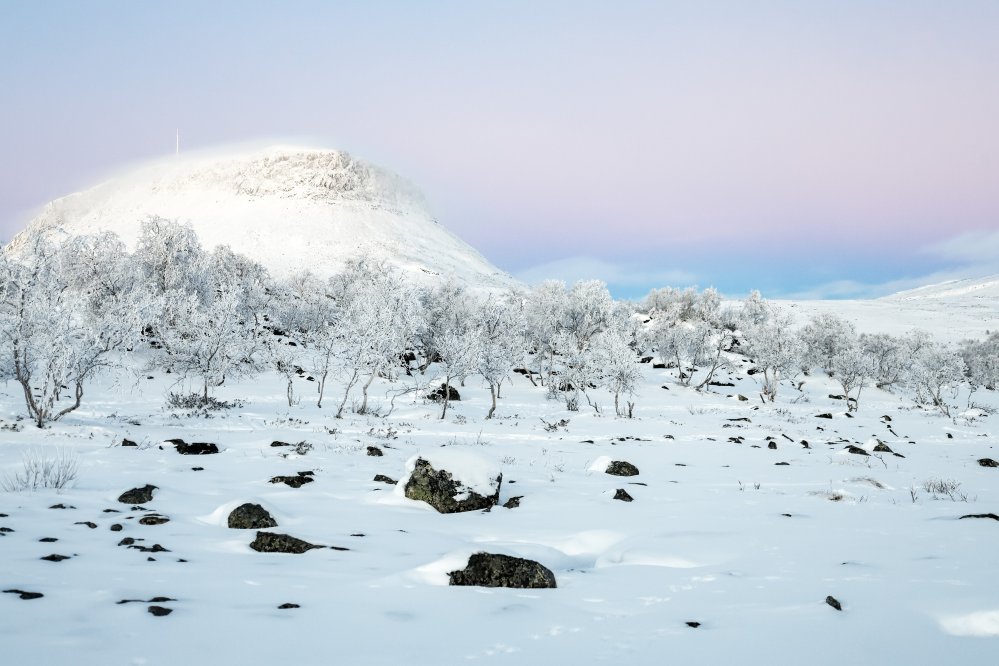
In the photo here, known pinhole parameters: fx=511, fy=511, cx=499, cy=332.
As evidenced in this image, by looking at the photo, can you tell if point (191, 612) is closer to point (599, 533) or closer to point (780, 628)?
point (780, 628)

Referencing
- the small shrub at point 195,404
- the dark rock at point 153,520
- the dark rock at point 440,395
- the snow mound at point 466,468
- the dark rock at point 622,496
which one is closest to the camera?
the dark rock at point 153,520

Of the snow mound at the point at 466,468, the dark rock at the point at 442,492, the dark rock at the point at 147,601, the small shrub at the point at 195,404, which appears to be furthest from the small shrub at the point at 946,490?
the small shrub at the point at 195,404

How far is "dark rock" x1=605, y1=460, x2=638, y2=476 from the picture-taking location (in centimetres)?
1312

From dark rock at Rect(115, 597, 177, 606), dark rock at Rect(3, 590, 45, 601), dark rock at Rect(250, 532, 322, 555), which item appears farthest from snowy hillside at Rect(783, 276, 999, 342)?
dark rock at Rect(3, 590, 45, 601)

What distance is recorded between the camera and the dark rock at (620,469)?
1312cm

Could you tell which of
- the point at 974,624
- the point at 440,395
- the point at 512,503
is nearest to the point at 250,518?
the point at 512,503

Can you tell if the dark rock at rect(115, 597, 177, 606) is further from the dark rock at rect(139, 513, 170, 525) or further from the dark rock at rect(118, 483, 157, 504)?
the dark rock at rect(118, 483, 157, 504)

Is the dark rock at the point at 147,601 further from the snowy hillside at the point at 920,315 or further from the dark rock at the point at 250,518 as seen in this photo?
the snowy hillside at the point at 920,315

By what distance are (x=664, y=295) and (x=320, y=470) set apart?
A: 73716mm

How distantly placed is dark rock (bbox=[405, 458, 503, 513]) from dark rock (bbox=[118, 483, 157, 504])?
410 cm

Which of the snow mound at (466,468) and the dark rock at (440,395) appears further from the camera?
the dark rock at (440,395)

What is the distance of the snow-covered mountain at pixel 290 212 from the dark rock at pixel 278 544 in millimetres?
93212

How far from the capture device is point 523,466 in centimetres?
1404

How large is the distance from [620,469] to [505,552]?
26.8 ft
